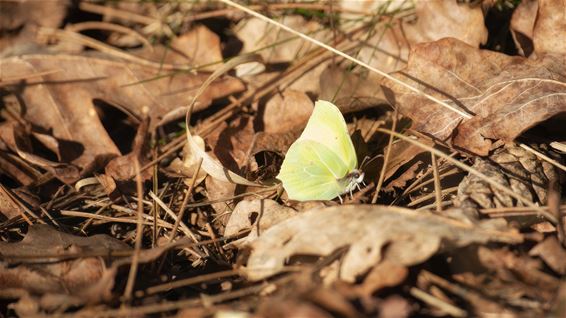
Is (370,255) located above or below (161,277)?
above

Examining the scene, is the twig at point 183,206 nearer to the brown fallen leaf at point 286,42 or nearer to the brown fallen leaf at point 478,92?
the brown fallen leaf at point 286,42

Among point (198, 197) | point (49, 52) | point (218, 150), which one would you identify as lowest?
point (198, 197)

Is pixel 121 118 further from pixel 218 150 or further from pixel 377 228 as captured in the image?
pixel 377 228

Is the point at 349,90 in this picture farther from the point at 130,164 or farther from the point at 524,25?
the point at 130,164

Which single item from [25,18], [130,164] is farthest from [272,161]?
[25,18]

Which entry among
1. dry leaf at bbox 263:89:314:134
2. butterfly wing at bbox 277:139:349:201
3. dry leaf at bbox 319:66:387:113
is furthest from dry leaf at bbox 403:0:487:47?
butterfly wing at bbox 277:139:349:201

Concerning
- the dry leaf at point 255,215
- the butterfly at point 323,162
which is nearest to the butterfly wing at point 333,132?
the butterfly at point 323,162

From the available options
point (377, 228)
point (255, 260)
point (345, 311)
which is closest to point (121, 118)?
point (255, 260)
